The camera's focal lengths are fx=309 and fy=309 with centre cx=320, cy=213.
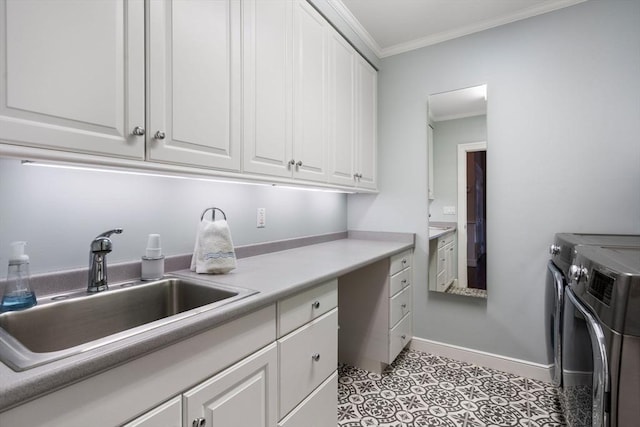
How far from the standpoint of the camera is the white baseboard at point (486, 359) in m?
2.09

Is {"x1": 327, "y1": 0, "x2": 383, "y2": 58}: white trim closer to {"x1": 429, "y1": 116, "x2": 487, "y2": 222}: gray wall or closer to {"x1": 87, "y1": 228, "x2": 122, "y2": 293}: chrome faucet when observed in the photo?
{"x1": 429, "y1": 116, "x2": 487, "y2": 222}: gray wall

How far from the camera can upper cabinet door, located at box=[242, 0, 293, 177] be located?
4.54 ft

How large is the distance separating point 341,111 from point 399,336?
1.65m

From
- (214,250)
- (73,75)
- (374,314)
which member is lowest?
(374,314)

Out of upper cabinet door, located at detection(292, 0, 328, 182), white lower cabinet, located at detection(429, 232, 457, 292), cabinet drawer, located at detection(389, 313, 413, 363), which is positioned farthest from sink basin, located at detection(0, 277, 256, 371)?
white lower cabinet, located at detection(429, 232, 457, 292)

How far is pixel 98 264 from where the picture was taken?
1071mm

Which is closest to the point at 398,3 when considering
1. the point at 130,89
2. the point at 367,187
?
the point at 367,187

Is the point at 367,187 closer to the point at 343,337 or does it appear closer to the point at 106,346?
the point at 343,337

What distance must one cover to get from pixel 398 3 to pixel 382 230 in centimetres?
165

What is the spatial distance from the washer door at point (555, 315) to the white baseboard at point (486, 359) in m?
0.30

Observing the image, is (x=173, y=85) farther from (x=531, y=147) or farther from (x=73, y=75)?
(x=531, y=147)

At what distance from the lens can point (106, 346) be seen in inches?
25.5

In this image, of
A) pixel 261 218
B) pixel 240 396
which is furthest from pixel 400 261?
pixel 240 396

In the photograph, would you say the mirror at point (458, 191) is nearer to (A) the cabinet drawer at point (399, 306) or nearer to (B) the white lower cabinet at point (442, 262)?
(B) the white lower cabinet at point (442, 262)
